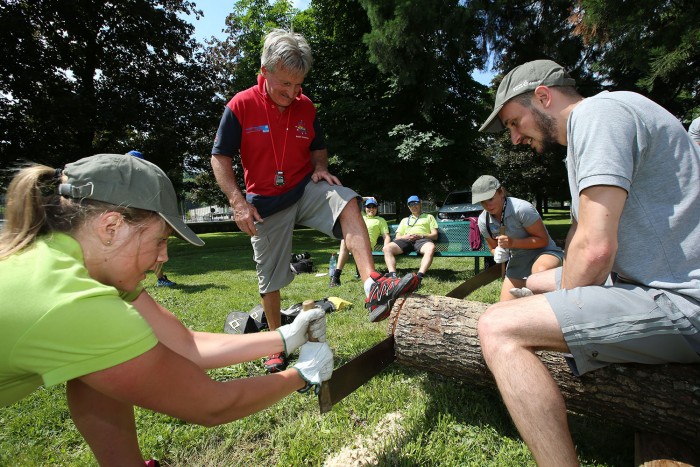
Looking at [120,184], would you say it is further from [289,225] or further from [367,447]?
[289,225]

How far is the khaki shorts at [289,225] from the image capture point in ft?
10.2

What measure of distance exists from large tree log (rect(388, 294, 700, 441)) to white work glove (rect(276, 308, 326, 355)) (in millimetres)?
821

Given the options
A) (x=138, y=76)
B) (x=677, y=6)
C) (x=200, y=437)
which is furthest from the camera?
(x=138, y=76)

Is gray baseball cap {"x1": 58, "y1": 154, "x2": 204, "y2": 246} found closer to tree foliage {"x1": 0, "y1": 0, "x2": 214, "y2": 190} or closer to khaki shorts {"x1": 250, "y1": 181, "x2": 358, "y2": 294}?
khaki shorts {"x1": 250, "y1": 181, "x2": 358, "y2": 294}

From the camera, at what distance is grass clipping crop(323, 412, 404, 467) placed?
7.36 ft

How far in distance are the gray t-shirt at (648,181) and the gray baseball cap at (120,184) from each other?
1.66m

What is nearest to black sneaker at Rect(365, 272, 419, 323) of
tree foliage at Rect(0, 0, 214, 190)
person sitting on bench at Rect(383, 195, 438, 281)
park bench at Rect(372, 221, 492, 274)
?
person sitting on bench at Rect(383, 195, 438, 281)

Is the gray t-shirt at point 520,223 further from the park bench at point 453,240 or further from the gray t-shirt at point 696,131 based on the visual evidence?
the park bench at point 453,240

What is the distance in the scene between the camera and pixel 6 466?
2.31 metres

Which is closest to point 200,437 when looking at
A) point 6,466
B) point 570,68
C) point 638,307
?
point 6,466

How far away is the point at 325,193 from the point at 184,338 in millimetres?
1495

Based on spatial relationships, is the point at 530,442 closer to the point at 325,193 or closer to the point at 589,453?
the point at 589,453

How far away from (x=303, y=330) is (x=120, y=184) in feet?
3.56

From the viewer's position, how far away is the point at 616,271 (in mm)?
1825
